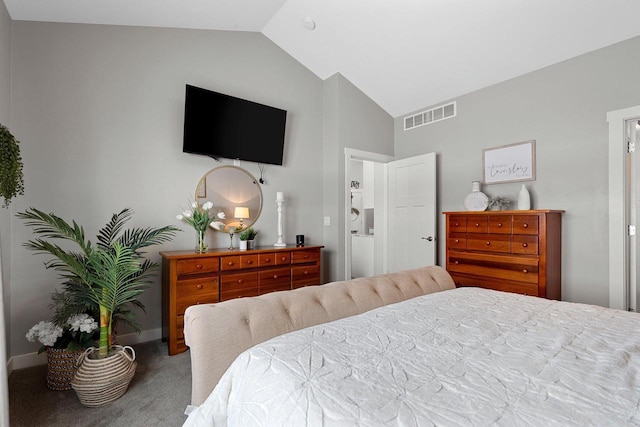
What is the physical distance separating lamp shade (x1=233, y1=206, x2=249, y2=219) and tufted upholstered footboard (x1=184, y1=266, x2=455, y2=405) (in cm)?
193

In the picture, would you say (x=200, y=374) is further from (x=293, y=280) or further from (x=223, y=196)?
(x=223, y=196)

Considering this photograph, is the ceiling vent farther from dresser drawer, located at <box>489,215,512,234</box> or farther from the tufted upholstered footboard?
the tufted upholstered footboard

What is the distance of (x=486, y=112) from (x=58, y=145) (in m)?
4.26

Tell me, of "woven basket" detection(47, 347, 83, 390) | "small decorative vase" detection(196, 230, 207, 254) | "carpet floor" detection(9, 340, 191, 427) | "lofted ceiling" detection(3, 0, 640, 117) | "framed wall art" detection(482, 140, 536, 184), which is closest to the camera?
"carpet floor" detection(9, 340, 191, 427)

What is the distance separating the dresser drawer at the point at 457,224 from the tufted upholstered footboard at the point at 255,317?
5.88 ft

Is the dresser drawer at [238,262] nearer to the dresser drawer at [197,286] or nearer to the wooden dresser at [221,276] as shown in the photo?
the wooden dresser at [221,276]

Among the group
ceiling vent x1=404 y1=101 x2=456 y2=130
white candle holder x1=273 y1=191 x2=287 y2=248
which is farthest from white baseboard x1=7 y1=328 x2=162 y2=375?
ceiling vent x1=404 y1=101 x2=456 y2=130

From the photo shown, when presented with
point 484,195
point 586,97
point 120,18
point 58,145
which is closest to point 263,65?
point 120,18

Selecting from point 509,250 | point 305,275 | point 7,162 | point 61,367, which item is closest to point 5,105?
point 7,162

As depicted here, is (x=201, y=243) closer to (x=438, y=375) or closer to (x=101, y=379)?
(x=101, y=379)

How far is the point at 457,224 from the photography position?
3.43 meters

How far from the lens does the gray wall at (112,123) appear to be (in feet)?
8.41

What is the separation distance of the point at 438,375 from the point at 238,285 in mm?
2370

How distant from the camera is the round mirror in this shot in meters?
3.35
